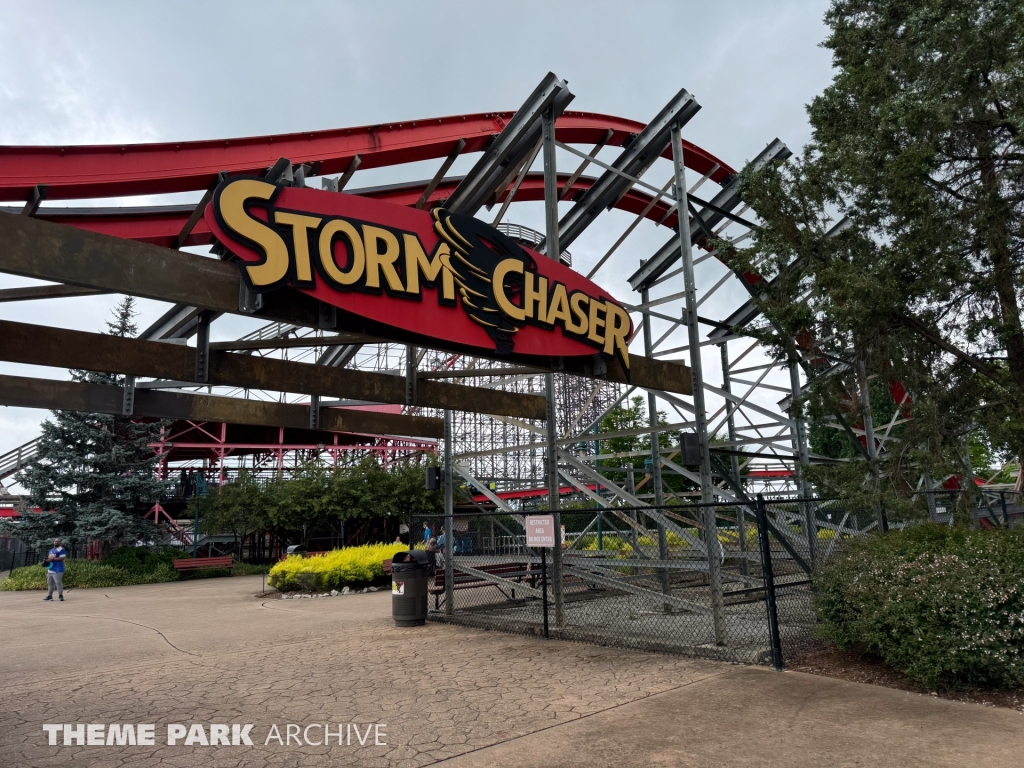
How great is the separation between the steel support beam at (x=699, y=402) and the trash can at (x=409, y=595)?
469 centimetres

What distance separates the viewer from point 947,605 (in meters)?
6.21

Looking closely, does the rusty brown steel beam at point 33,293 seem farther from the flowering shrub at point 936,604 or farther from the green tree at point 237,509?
the green tree at point 237,509

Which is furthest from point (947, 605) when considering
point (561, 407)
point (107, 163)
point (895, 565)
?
point (561, 407)

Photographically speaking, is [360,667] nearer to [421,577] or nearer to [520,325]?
[421,577]

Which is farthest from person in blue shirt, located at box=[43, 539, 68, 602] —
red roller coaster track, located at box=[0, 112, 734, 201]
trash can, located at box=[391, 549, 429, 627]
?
red roller coaster track, located at box=[0, 112, 734, 201]

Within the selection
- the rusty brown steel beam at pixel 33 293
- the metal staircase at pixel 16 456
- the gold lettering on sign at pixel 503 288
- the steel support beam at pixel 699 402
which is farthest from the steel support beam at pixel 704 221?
the metal staircase at pixel 16 456

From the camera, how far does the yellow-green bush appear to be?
17.0 metres

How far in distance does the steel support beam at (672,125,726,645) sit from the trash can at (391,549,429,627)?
15.4 feet

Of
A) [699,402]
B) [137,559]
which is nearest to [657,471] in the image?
[699,402]

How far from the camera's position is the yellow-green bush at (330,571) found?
17000 mm

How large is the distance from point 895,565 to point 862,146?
18.3ft

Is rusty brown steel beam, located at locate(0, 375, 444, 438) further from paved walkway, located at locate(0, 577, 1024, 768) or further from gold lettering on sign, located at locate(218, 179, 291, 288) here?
gold lettering on sign, located at locate(218, 179, 291, 288)

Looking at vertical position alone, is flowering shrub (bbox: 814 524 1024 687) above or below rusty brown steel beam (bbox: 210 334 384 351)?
below

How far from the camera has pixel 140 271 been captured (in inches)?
226
